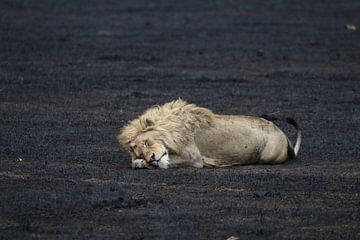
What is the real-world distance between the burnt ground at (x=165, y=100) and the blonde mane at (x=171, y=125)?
325 millimetres

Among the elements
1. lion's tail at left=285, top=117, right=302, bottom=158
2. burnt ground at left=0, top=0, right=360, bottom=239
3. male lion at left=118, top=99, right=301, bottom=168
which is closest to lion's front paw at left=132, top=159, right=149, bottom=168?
male lion at left=118, top=99, right=301, bottom=168

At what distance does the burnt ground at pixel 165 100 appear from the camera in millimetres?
7055

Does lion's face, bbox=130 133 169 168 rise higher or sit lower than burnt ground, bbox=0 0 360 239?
higher

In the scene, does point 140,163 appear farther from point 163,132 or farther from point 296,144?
point 296,144

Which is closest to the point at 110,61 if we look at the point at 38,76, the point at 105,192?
the point at 38,76

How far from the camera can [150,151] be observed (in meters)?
8.77

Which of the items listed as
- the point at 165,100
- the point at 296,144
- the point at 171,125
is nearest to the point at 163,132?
the point at 171,125

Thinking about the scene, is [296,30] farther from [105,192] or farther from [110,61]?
[105,192]

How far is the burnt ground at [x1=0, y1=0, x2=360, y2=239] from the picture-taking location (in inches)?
278

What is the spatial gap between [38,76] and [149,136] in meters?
7.02

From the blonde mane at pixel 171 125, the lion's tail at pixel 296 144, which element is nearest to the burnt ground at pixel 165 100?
the lion's tail at pixel 296 144

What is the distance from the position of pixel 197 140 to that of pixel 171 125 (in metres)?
0.32

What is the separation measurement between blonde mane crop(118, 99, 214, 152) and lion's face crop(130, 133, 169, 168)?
69mm

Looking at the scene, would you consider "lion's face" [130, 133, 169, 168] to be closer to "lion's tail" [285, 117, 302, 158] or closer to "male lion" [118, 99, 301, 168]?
"male lion" [118, 99, 301, 168]
